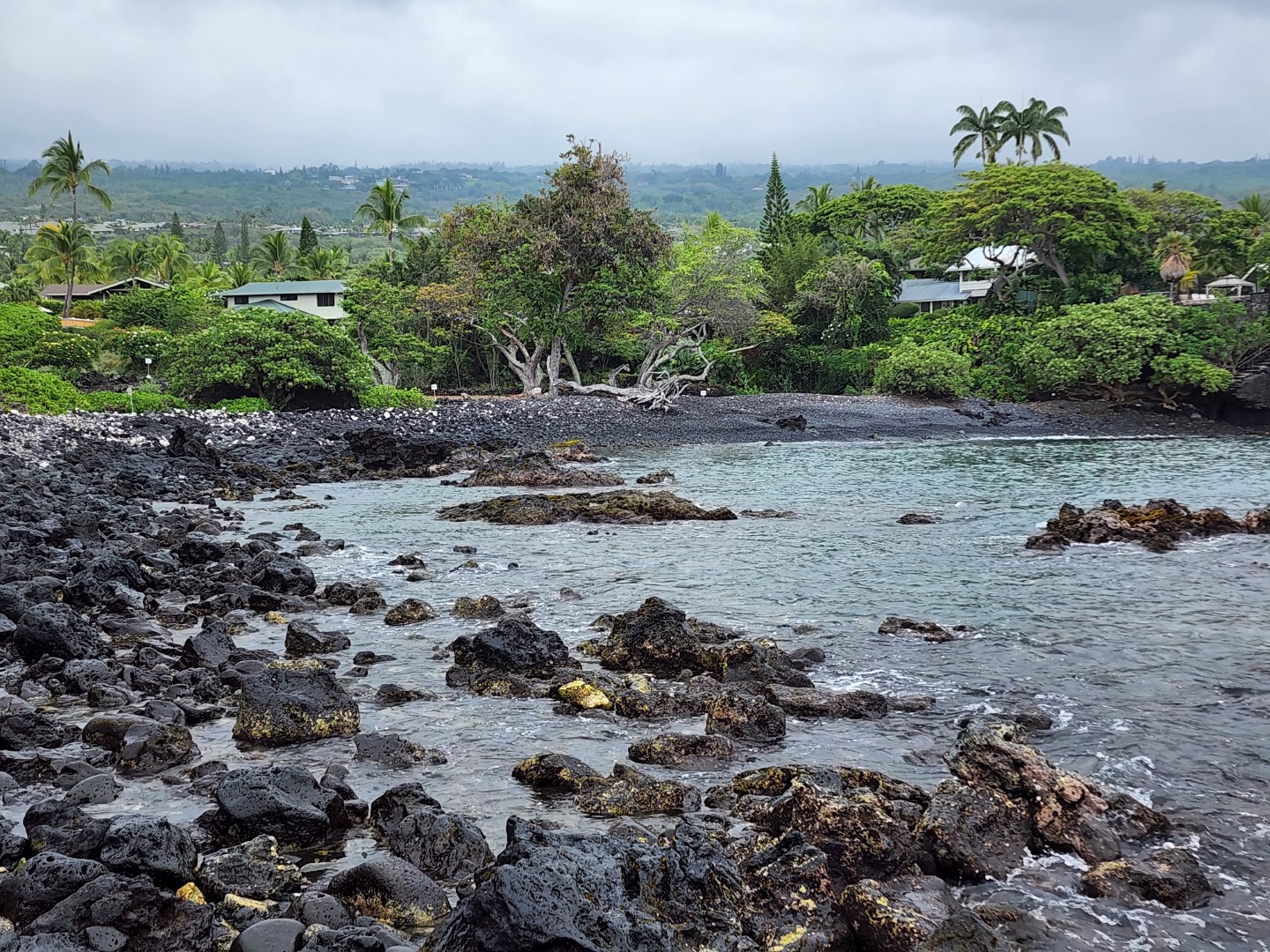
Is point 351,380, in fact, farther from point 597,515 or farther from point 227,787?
point 227,787

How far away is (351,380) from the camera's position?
43.0 metres

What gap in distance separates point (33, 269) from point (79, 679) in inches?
4024

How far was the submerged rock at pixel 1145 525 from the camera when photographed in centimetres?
1828

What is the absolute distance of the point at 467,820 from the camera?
23.3 ft

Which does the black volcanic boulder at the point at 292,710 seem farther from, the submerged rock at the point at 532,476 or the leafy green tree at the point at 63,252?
the leafy green tree at the point at 63,252

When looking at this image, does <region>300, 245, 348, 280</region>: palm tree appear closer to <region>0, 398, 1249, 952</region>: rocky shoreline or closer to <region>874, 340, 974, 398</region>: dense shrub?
<region>874, 340, 974, 398</region>: dense shrub

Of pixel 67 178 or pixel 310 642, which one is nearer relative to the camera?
pixel 310 642

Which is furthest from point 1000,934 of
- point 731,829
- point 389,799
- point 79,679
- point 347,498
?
point 347,498

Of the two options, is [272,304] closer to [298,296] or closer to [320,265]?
[298,296]

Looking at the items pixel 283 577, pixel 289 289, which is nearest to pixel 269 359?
pixel 283 577

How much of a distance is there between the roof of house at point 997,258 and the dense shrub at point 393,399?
34.6 metres

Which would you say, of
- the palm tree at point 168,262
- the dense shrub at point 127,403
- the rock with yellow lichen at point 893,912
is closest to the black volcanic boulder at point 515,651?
the rock with yellow lichen at point 893,912

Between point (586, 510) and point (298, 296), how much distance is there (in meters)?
54.6

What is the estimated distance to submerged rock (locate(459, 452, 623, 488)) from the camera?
91.5 ft
